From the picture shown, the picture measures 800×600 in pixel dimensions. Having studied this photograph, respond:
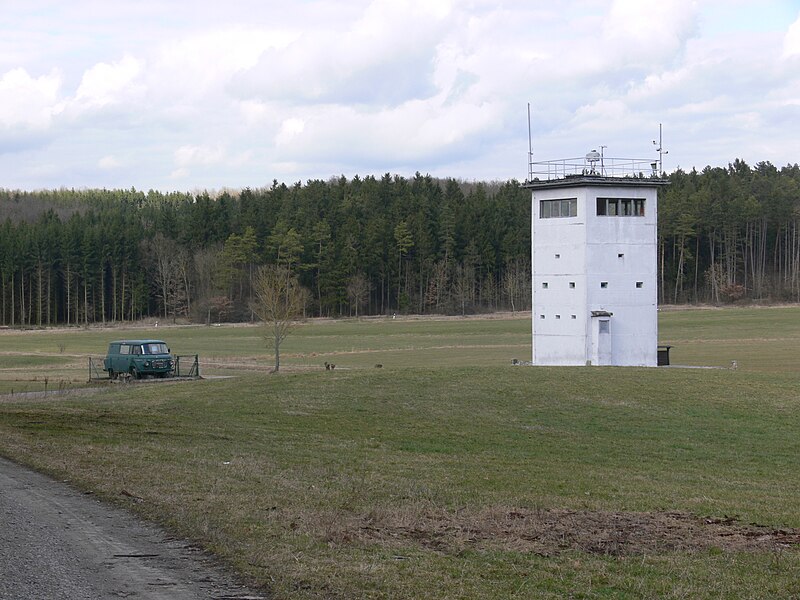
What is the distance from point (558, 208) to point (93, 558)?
141ft

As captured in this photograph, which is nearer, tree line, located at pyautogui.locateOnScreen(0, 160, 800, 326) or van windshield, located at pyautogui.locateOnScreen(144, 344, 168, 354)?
van windshield, located at pyautogui.locateOnScreen(144, 344, 168, 354)

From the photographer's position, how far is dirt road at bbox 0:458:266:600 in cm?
956

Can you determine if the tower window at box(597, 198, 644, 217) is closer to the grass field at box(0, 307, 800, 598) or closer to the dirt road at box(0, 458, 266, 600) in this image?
the grass field at box(0, 307, 800, 598)

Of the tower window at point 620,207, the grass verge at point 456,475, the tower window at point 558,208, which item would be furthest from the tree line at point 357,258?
the grass verge at point 456,475

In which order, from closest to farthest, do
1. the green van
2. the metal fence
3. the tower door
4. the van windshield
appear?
the green van → the van windshield → the metal fence → the tower door

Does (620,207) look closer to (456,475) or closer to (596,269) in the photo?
(596,269)

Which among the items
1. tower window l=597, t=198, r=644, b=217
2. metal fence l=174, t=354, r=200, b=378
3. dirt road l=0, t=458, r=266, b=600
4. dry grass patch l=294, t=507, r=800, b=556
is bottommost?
metal fence l=174, t=354, r=200, b=378

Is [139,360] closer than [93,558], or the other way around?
[93,558]

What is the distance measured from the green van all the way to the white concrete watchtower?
19945 millimetres

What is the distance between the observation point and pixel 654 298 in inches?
2010

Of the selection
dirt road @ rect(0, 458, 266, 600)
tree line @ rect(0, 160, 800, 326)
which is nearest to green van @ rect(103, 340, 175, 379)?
dirt road @ rect(0, 458, 266, 600)

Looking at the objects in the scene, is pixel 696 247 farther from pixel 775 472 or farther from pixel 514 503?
pixel 514 503

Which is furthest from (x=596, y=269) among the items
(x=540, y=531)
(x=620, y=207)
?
(x=540, y=531)

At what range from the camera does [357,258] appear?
146 meters
